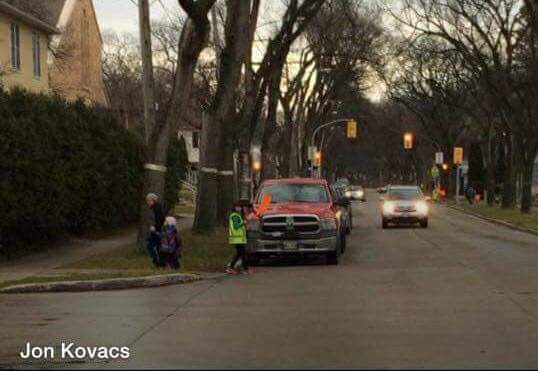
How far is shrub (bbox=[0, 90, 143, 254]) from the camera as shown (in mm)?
18969

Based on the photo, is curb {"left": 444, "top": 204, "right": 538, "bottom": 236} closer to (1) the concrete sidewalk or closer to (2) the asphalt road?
(2) the asphalt road

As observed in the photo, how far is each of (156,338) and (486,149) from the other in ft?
165

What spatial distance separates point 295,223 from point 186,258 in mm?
2760

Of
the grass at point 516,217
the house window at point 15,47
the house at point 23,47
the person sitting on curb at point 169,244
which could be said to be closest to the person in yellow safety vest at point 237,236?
the person sitting on curb at point 169,244

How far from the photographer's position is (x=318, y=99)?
58.9m

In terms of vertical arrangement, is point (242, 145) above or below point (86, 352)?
above

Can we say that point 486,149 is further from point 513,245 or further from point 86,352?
point 86,352

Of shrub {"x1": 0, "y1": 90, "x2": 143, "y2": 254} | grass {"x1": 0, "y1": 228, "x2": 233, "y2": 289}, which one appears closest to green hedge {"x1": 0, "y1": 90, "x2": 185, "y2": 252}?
shrub {"x1": 0, "y1": 90, "x2": 143, "y2": 254}

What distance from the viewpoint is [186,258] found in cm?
2091

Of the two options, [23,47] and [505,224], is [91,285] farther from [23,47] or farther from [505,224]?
[505,224]

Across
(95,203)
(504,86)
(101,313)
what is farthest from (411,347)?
(504,86)

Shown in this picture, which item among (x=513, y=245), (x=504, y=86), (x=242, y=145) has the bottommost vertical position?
(x=513, y=245)

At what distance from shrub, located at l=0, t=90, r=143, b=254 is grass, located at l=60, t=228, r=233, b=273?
162cm

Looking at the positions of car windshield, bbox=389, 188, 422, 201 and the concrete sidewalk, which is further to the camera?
car windshield, bbox=389, 188, 422, 201
